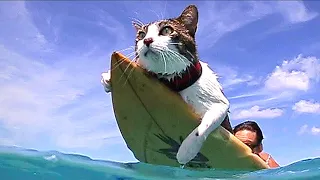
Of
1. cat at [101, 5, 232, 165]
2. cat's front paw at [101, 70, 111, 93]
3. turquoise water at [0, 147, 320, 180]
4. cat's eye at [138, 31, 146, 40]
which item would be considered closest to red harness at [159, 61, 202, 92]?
cat at [101, 5, 232, 165]

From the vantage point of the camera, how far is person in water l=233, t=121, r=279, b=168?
21.2 feet

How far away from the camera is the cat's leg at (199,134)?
180 inches

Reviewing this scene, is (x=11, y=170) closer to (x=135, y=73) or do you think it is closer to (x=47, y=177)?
(x=47, y=177)

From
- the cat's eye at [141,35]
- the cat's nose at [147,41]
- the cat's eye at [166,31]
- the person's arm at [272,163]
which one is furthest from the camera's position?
the person's arm at [272,163]

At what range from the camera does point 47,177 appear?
10.6 metres

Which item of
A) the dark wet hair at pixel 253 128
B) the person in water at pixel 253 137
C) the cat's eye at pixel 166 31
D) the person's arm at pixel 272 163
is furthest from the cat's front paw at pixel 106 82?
the person's arm at pixel 272 163

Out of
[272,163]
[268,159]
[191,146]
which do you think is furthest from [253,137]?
[191,146]

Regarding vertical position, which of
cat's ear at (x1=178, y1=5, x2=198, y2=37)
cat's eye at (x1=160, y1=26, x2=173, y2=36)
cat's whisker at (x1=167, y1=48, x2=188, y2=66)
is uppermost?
cat's ear at (x1=178, y1=5, x2=198, y2=37)

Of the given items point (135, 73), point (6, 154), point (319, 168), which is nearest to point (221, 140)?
point (135, 73)

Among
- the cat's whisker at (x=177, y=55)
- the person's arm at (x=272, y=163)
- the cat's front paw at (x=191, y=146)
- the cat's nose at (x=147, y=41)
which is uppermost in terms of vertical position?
the cat's nose at (x=147, y=41)

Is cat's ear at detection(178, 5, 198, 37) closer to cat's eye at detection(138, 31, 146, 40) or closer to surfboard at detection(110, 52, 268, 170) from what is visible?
cat's eye at detection(138, 31, 146, 40)

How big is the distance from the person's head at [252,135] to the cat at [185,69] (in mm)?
1783

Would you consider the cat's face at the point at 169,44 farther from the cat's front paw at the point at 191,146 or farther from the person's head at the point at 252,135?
the person's head at the point at 252,135

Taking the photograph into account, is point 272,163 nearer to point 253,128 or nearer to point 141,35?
point 253,128
